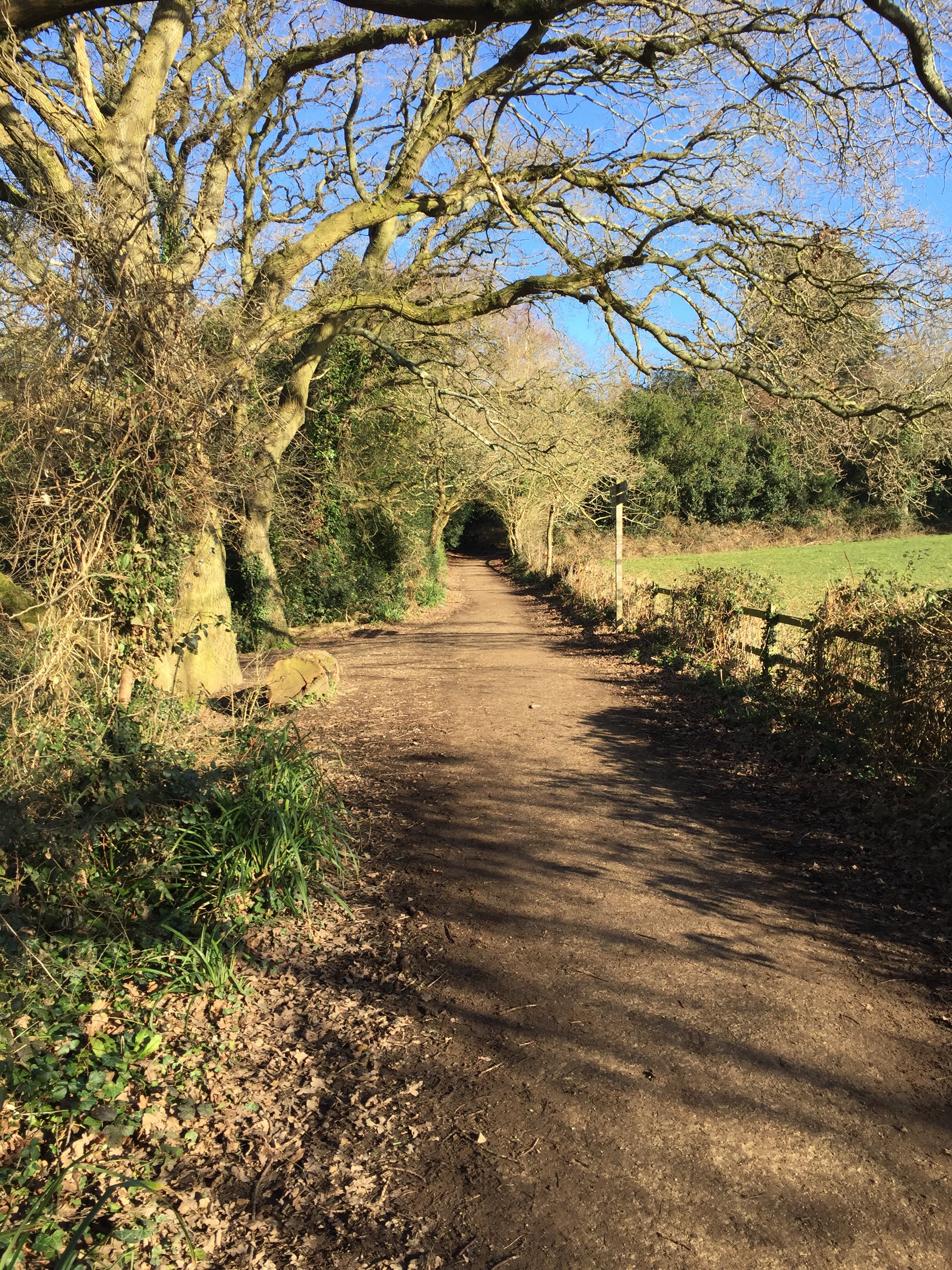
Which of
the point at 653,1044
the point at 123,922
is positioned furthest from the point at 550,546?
the point at 653,1044

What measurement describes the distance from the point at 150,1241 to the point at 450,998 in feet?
5.87

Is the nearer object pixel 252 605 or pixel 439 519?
pixel 252 605

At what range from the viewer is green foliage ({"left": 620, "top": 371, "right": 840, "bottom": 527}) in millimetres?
42469

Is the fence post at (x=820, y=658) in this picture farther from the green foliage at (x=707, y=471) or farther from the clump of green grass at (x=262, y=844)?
the green foliage at (x=707, y=471)

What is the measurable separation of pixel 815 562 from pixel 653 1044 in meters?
35.9

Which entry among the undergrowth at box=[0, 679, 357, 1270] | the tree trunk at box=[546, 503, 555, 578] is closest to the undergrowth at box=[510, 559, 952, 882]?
the undergrowth at box=[0, 679, 357, 1270]

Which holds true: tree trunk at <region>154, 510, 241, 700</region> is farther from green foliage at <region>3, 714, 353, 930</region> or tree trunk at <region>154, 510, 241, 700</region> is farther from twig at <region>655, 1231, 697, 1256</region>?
twig at <region>655, 1231, 697, 1256</region>

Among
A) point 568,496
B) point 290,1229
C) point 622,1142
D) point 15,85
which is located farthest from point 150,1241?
point 568,496

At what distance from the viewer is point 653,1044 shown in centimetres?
392

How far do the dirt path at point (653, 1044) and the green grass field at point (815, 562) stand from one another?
13729 mm

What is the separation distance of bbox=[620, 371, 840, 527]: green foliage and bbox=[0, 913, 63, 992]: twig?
3717 centimetres

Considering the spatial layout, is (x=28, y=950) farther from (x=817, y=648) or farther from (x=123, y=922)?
(x=817, y=648)

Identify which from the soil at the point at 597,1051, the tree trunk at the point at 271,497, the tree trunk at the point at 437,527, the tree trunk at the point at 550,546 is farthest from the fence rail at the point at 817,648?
the tree trunk at the point at 437,527

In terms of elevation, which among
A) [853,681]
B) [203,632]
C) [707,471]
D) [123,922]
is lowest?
[123,922]
